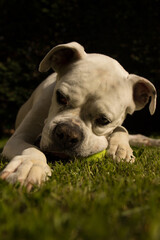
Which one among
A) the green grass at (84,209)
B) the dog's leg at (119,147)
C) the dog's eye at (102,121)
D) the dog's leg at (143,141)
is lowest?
the dog's leg at (143,141)

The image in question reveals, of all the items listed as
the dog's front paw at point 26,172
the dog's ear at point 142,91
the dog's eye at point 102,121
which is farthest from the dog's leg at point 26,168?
the dog's ear at point 142,91

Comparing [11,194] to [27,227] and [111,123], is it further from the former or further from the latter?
[111,123]

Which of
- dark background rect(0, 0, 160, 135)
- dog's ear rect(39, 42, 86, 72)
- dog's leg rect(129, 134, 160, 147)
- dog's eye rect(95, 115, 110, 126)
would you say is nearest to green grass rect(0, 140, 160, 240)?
dog's eye rect(95, 115, 110, 126)

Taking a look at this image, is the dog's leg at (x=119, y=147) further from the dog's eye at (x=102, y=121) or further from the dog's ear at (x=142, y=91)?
the dog's ear at (x=142, y=91)

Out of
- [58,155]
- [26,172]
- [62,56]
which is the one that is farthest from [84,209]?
[62,56]

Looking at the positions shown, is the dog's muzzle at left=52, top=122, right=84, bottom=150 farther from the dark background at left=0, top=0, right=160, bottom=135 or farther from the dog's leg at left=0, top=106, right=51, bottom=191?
the dark background at left=0, top=0, right=160, bottom=135

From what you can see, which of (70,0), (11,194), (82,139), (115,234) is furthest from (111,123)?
(70,0)

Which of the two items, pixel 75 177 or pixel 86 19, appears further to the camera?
pixel 86 19
